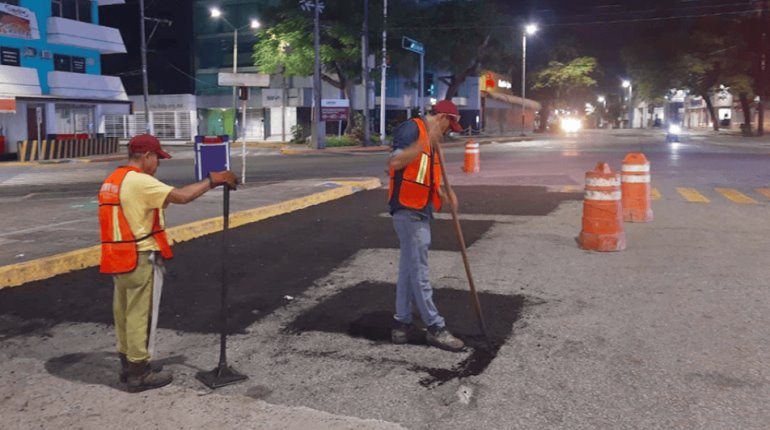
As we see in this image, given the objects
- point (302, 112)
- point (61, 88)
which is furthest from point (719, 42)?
point (61, 88)

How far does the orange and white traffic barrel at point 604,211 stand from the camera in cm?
870

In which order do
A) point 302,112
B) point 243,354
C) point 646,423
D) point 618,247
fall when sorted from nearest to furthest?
point 646,423
point 243,354
point 618,247
point 302,112

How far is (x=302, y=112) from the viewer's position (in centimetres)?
5384

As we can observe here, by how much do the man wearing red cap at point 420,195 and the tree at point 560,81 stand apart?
250 feet

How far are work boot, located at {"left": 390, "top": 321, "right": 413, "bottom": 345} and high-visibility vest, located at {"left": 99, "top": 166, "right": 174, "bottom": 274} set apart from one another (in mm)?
1975

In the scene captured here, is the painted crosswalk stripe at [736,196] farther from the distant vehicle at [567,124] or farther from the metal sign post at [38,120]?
the distant vehicle at [567,124]

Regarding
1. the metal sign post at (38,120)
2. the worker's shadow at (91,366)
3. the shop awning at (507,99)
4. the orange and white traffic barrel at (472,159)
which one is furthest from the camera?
the shop awning at (507,99)

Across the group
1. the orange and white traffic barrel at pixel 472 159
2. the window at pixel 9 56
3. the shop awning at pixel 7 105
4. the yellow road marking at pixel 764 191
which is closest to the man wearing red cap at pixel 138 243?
the yellow road marking at pixel 764 191

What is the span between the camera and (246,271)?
8000mm

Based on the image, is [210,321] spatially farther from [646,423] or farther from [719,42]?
[719,42]

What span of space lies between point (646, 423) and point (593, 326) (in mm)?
1870

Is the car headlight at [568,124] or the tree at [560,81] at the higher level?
the tree at [560,81]

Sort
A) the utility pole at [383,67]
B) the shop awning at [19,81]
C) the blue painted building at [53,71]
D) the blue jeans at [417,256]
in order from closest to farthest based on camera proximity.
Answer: the blue jeans at [417,256] < the shop awning at [19,81] < the blue painted building at [53,71] < the utility pole at [383,67]

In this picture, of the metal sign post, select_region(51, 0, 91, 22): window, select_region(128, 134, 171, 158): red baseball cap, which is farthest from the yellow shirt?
select_region(51, 0, 91, 22): window
